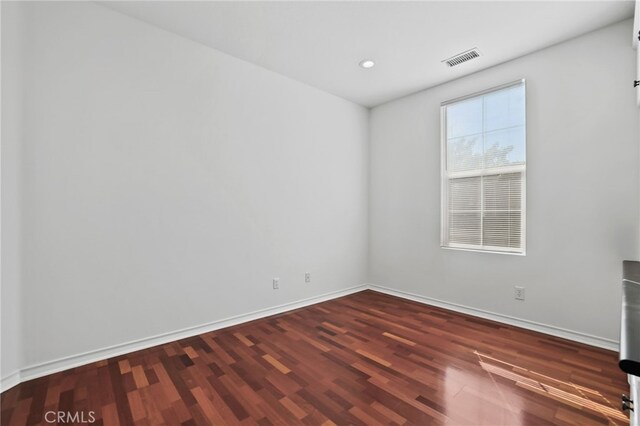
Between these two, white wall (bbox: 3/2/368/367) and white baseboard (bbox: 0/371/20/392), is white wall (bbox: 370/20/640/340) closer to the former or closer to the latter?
white wall (bbox: 3/2/368/367)

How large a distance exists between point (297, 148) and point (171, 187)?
1591mm

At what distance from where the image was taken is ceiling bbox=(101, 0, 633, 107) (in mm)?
2371

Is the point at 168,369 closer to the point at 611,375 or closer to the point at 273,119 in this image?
the point at 273,119

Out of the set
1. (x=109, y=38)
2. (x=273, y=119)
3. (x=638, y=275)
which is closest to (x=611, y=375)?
(x=638, y=275)

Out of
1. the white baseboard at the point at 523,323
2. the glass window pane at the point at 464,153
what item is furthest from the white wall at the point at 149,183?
the glass window pane at the point at 464,153

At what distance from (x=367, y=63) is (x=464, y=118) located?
1389 mm

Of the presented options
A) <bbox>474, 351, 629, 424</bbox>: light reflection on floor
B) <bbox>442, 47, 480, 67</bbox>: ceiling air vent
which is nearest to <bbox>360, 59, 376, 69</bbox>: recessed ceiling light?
<bbox>442, 47, 480, 67</bbox>: ceiling air vent

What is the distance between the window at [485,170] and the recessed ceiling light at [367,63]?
3.78ft

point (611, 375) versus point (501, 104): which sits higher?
point (501, 104)

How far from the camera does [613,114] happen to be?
2551 millimetres

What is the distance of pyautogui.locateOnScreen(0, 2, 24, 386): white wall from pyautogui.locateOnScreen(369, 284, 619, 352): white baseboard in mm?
3887

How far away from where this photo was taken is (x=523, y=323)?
3.04 m

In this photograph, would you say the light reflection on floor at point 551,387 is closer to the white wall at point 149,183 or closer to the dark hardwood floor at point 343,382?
the dark hardwood floor at point 343,382

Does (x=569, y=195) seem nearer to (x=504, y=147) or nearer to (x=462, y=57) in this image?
(x=504, y=147)
